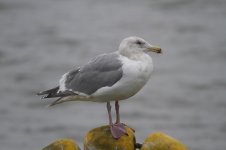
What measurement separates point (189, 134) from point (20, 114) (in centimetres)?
412

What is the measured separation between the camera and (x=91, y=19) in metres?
23.2

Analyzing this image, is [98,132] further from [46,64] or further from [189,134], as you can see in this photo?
[46,64]

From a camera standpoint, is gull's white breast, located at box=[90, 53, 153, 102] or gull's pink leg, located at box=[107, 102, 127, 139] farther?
gull's pink leg, located at box=[107, 102, 127, 139]

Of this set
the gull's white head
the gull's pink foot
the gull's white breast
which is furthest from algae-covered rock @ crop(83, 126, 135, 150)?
the gull's white head

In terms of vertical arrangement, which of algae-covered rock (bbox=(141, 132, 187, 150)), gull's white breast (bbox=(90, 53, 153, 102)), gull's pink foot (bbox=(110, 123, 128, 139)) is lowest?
algae-covered rock (bbox=(141, 132, 187, 150))

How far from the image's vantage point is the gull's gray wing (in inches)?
279

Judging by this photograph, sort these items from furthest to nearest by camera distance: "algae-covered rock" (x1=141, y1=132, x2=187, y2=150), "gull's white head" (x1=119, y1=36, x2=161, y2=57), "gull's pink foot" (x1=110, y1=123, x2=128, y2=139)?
"gull's white head" (x1=119, y1=36, x2=161, y2=57), "gull's pink foot" (x1=110, y1=123, x2=128, y2=139), "algae-covered rock" (x1=141, y1=132, x2=187, y2=150)

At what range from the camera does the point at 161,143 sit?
6.76 m

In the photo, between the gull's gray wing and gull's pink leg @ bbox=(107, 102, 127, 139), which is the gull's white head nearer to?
the gull's gray wing

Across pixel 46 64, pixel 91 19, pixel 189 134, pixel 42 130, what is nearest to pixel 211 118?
pixel 189 134

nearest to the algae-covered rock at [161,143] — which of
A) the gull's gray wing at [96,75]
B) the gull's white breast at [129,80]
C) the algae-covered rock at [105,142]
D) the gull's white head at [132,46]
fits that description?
the algae-covered rock at [105,142]

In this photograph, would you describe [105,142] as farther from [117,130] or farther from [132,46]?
[132,46]

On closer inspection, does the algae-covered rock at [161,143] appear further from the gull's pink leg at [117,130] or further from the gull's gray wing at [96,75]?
the gull's gray wing at [96,75]

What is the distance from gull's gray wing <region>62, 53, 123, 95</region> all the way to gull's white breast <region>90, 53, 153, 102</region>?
0.09 m
